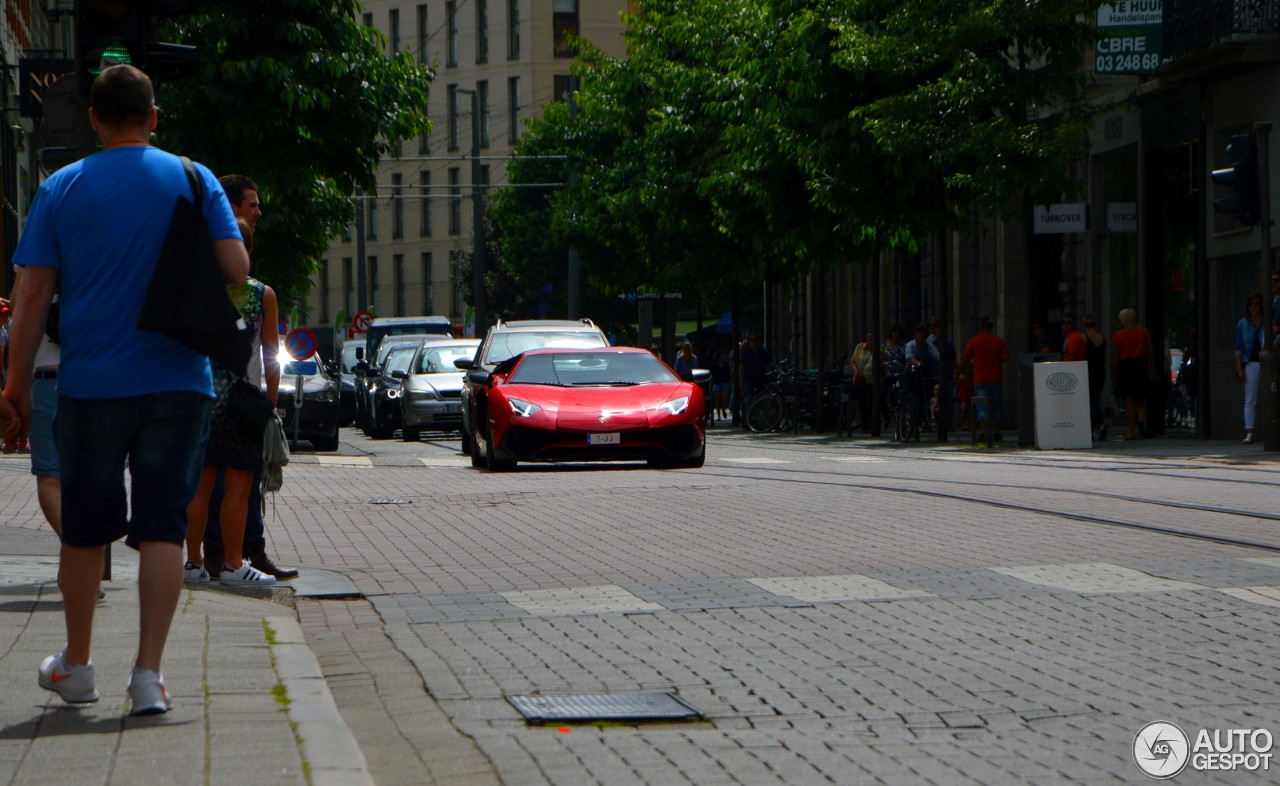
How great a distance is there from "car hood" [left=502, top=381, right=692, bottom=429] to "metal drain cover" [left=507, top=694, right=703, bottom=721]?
490 inches

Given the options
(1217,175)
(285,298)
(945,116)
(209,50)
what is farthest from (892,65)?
(285,298)

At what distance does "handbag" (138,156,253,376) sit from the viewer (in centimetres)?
553

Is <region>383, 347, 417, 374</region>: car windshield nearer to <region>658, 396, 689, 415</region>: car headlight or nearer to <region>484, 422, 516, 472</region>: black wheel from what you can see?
<region>484, 422, 516, 472</region>: black wheel

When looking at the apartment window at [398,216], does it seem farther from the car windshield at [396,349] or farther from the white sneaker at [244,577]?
the white sneaker at [244,577]

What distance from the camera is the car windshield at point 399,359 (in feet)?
108

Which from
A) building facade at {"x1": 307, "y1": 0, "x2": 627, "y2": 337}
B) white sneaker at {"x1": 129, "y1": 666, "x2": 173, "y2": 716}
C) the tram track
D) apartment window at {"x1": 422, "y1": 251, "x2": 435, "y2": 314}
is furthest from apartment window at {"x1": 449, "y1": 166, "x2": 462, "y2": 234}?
white sneaker at {"x1": 129, "y1": 666, "x2": 173, "y2": 716}

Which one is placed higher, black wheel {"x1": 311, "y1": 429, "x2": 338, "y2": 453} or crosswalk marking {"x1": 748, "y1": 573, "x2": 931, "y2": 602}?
black wheel {"x1": 311, "y1": 429, "x2": 338, "y2": 453}

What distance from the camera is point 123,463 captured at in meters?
5.64

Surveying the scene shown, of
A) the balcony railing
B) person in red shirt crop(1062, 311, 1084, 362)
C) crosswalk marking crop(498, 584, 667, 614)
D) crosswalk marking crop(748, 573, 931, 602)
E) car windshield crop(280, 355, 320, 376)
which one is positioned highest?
the balcony railing

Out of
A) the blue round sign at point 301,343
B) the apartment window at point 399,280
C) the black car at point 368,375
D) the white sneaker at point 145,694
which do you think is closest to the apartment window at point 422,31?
the apartment window at point 399,280

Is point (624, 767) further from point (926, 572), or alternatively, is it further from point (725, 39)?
point (725, 39)

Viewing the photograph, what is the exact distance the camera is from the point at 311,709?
5.66 meters

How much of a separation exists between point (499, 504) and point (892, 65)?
1248 centimetres

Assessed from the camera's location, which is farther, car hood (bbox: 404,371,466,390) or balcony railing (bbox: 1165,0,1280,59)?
car hood (bbox: 404,371,466,390)
